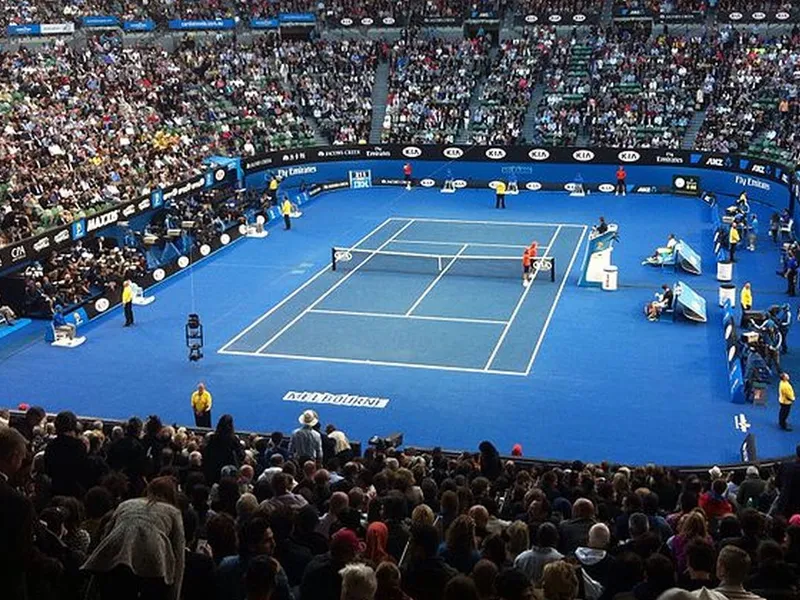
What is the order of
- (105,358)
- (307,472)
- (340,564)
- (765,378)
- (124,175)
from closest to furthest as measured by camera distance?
(340,564) < (307,472) < (765,378) < (105,358) < (124,175)

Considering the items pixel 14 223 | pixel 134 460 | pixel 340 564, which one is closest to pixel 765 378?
pixel 134 460

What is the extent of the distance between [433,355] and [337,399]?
4486 millimetres

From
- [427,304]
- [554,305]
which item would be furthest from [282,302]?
[554,305]

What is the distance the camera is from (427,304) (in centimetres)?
3625

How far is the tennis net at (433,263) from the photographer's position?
40.2 m

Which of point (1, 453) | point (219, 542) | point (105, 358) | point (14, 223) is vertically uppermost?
point (1, 453)

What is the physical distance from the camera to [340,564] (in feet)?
28.8

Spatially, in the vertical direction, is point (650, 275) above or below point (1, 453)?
below

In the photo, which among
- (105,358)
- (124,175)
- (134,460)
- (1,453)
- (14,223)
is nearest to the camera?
(1,453)

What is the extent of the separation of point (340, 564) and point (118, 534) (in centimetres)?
208

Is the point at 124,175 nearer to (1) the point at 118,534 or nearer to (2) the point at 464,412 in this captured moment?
(2) the point at 464,412

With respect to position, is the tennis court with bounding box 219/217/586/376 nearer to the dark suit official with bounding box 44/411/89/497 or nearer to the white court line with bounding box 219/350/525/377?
the white court line with bounding box 219/350/525/377

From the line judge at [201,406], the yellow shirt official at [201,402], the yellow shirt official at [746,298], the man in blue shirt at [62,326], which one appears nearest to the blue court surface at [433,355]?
the man in blue shirt at [62,326]

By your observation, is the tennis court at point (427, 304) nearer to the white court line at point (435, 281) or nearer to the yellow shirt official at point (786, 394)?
the white court line at point (435, 281)
